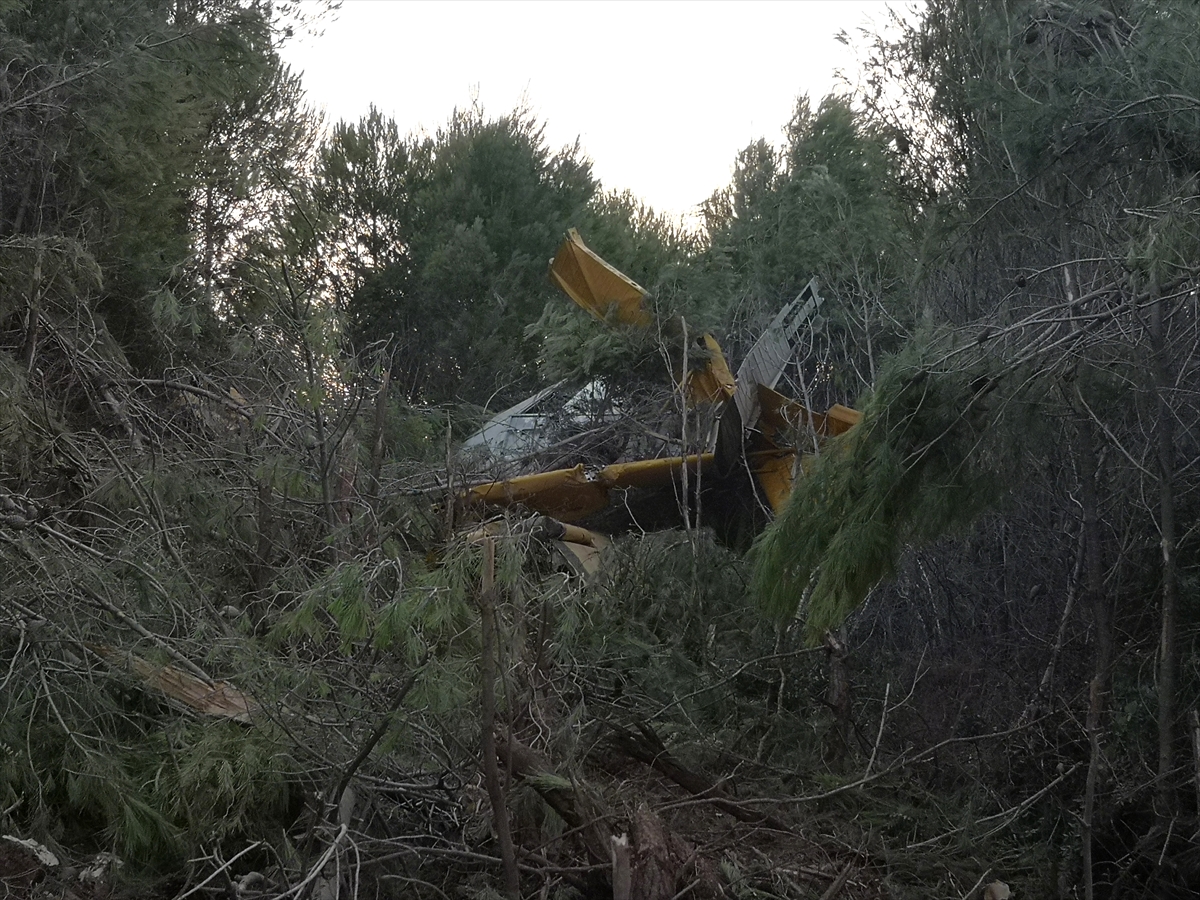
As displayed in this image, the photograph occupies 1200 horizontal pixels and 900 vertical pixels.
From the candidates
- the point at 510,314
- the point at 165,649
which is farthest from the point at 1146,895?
the point at 510,314

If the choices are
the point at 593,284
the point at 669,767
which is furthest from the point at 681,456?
the point at 669,767

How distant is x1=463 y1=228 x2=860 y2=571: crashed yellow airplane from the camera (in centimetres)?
770

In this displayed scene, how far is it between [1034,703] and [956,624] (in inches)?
49.2

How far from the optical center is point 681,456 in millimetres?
8039

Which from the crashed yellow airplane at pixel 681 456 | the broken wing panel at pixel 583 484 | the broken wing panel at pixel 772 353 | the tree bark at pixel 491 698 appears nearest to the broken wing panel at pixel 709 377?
the crashed yellow airplane at pixel 681 456

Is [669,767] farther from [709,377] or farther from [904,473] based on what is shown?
[709,377]

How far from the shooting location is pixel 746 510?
8156 millimetres

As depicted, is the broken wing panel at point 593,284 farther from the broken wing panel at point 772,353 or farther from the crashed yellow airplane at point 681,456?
the broken wing panel at point 772,353

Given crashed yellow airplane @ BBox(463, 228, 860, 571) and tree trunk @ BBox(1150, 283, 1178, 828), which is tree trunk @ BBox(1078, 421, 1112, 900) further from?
crashed yellow airplane @ BBox(463, 228, 860, 571)

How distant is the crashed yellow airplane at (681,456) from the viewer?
25.2ft

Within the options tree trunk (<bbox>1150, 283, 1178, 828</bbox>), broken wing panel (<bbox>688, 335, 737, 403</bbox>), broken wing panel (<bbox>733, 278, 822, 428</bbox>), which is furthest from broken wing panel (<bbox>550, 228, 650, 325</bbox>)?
tree trunk (<bbox>1150, 283, 1178, 828</bbox>)

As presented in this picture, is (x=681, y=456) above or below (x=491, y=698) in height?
above

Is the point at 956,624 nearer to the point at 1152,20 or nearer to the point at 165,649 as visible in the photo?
the point at 1152,20

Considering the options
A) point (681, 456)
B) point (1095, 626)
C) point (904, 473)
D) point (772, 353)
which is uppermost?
point (772, 353)
